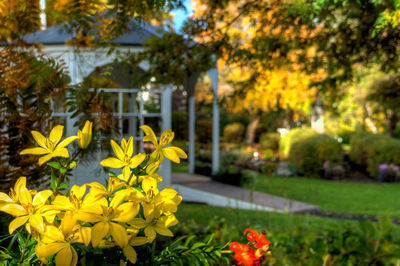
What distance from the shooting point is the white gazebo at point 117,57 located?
239cm

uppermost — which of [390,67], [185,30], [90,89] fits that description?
[185,30]

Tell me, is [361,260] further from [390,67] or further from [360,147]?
[360,147]

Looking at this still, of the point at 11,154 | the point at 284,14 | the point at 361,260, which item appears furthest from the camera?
the point at 284,14

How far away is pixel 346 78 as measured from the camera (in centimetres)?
332

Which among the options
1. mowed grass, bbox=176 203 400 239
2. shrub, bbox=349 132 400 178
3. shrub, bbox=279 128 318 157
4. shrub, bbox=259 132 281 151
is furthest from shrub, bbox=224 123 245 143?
mowed grass, bbox=176 203 400 239

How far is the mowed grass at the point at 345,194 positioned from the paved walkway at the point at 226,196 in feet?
0.81

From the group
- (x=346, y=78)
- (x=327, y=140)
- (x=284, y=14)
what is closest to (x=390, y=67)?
(x=346, y=78)

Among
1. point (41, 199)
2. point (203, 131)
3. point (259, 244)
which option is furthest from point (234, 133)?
point (41, 199)

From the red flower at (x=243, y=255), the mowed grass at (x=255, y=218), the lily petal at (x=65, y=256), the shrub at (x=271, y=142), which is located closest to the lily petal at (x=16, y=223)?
the lily petal at (x=65, y=256)

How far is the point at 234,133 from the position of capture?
1791 cm

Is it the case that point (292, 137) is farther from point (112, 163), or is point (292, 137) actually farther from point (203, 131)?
point (112, 163)

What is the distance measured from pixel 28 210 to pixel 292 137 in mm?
12884

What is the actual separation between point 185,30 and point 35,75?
1.39 metres

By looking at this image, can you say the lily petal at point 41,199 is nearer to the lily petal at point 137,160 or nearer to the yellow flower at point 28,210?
the yellow flower at point 28,210
